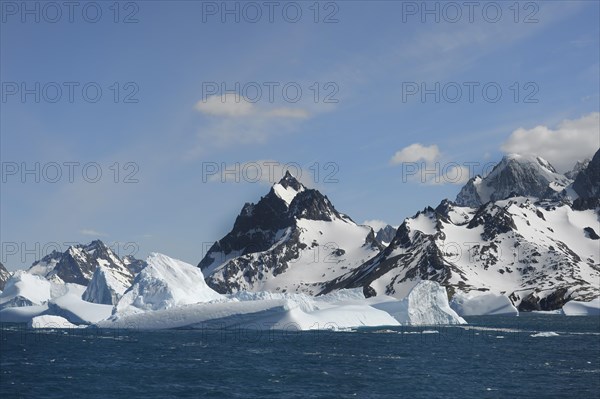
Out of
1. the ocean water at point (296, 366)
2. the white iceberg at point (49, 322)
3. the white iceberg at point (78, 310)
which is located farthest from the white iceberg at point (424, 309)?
the white iceberg at point (49, 322)

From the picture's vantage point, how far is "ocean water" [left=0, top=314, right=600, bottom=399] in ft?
179

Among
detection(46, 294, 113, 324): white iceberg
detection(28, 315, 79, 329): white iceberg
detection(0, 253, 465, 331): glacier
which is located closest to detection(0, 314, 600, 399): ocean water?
detection(0, 253, 465, 331): glacier

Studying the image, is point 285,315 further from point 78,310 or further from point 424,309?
point 78,310

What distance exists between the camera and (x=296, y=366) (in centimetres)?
6844

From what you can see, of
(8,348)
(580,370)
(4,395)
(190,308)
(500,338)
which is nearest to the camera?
(4,395)

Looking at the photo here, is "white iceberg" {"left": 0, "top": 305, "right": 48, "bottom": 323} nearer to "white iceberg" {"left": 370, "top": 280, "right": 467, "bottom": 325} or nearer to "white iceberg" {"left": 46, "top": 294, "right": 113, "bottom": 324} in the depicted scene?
"white iceberg" {"left": 46, "top": 294, "right": 113, "bottom": 324}

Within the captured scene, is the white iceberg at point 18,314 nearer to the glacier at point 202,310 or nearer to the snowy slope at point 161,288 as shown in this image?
the glacier at point 202,310

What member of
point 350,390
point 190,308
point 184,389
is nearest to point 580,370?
point 350,390

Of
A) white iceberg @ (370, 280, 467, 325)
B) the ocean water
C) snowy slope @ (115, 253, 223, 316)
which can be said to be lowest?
the ocean water

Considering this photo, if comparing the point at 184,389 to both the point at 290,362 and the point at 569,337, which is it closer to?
the point at 290,362

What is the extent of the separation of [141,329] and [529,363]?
69.5 metres

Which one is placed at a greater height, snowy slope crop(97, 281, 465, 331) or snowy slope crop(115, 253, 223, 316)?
snowy slope crop(115, 253, 223, 316)

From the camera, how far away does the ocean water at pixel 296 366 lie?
5444 cm

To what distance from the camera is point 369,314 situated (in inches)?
5182
